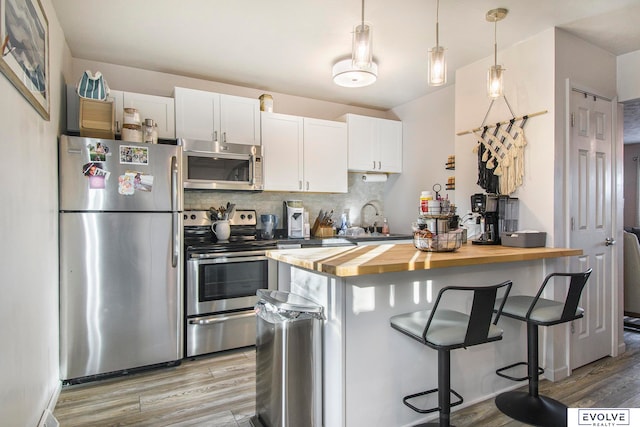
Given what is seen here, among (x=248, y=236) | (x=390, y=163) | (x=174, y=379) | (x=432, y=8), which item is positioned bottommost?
(x=174, y=379)

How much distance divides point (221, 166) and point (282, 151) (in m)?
0.70

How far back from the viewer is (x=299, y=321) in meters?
1.68

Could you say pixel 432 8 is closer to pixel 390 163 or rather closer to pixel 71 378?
pixel 390 163

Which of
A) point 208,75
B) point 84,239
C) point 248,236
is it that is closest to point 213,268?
point 248,236

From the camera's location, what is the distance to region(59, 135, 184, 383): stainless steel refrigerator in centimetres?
244

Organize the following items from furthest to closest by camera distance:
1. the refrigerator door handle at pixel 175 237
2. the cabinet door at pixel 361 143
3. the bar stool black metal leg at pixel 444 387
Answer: the cabinet door at pixel 361 143 < the refrigerator door handle at pixel 175 237 < the bar stool black metal leg at pixel 444 387

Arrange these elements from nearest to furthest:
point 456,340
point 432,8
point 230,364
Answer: point 456,340 → point 432,8 → point 230,364

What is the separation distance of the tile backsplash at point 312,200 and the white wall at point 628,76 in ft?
8.41

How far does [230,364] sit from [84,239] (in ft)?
4.77

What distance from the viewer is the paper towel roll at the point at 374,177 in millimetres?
4418

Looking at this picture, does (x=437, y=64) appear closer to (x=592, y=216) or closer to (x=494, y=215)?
(x=494, y=215)

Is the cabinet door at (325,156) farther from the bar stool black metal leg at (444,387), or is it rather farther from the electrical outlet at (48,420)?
the electrical outlet at (48,420)

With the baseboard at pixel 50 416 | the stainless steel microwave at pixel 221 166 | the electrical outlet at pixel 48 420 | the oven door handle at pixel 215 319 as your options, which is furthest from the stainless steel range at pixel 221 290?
the electrical outlet at pixel 48 420

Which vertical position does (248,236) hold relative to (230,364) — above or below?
above
